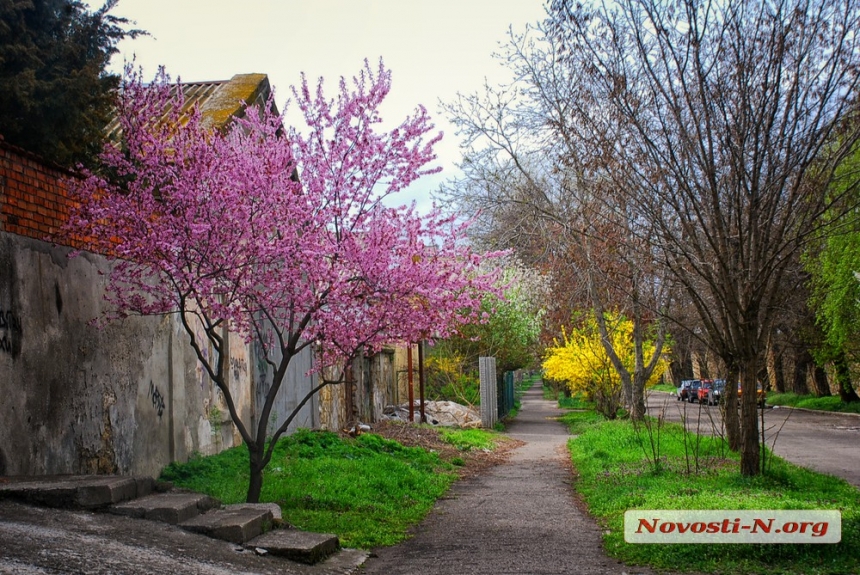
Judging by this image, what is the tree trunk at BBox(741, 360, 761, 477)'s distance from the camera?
10547 millimetres

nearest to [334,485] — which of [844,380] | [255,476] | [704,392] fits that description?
[255,476]

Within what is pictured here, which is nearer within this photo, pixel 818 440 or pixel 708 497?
pixel 708 497

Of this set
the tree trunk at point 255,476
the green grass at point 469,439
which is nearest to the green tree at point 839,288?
the green grass at point 469,439

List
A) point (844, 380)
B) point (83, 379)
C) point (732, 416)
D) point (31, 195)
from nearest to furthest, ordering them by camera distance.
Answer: point (31, 195) < point (83, 379) < point (732, 416) < point (844, 380)

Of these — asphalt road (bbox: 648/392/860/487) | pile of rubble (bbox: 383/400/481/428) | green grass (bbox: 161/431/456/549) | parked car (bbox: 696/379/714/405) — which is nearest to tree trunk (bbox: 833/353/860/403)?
asphalt road (bbox: 648/392/860/487)

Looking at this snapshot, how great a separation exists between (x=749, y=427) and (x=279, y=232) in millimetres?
6389

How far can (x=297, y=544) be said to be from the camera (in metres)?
6.71

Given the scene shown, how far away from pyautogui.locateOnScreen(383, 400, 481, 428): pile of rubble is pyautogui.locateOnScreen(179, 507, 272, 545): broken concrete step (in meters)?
16.0

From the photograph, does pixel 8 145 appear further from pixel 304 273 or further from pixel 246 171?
pixel 304 273

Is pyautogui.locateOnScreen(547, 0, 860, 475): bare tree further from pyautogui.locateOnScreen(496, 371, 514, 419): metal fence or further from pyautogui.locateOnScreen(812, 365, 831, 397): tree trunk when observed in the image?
pyautogui.locateOnScreen(812, 365, 831, 397): tree trunk

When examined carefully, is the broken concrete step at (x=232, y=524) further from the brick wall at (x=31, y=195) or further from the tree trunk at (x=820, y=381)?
the tree trunk at (x=820, y=381)

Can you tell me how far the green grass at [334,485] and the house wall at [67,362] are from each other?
2.10 feet

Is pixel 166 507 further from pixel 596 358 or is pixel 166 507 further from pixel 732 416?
pixel 596 358

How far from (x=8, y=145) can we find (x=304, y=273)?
2721 mm
